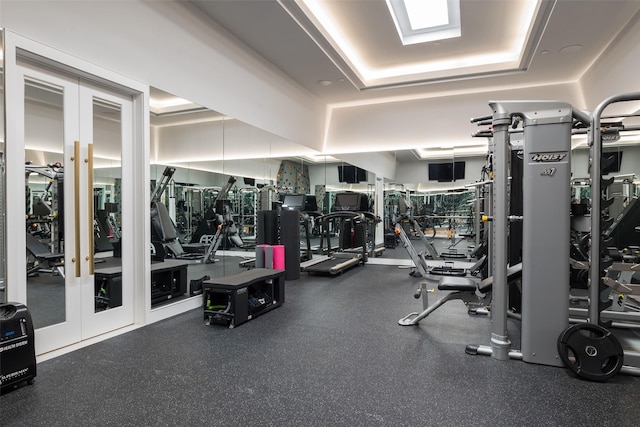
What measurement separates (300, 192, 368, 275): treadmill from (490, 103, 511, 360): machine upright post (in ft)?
11.9

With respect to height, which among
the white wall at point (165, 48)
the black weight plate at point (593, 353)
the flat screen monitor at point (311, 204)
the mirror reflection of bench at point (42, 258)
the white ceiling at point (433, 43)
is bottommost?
the black weight plate at point (593, 353)

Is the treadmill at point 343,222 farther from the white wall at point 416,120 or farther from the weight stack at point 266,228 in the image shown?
the white wall at point 416,120

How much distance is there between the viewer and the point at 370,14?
462 centimetres

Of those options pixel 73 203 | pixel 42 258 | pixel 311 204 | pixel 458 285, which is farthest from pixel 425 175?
pixel 42 258

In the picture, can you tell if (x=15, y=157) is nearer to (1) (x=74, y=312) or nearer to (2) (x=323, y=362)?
(1) (x=74, y=312)

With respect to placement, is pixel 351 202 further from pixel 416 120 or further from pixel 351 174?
pixel 416 120

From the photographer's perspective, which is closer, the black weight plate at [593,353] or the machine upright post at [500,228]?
the black weight plate at [593,353]

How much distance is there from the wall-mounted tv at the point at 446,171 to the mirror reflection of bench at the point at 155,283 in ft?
17.6

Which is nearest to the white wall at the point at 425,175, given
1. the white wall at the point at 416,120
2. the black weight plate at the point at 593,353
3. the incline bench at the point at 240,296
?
the white wall at the point at 416,120

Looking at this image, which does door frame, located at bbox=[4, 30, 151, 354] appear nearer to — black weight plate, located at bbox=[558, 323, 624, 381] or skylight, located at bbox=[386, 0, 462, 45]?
skylight, located at bbox=[386, 0, 462, 45]

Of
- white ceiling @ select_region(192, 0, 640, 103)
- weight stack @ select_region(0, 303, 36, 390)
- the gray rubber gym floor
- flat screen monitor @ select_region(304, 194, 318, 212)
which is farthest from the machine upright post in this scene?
flat screen monitor @ select_region(304, 194, 318, 212)

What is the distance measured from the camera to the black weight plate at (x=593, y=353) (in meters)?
2.44

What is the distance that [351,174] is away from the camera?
8305mm

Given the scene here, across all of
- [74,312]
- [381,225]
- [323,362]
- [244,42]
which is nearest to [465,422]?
[323,362]
